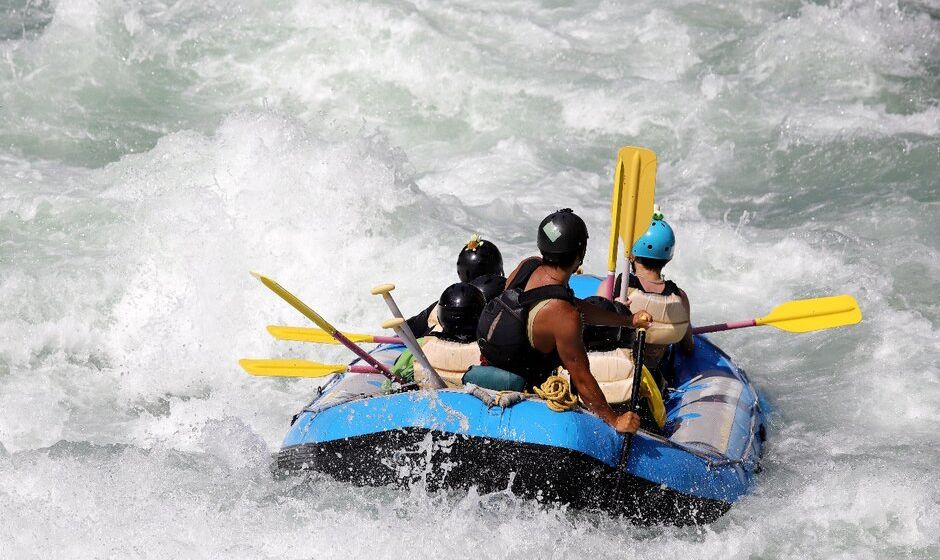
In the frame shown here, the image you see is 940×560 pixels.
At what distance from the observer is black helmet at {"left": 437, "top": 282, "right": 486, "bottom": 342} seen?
5.16 metres

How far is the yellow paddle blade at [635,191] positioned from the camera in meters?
6.03

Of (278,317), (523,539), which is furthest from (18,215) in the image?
(523,539)

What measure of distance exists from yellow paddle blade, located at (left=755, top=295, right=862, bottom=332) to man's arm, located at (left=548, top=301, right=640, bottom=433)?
1.89 metres

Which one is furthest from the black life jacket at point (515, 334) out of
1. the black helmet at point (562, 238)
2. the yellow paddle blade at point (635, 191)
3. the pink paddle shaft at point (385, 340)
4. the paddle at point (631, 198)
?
the pink paddle shaft at point (385, 340)

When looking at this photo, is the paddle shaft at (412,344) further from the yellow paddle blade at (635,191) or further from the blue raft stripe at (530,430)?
the yellow paddle blade at (635,191)

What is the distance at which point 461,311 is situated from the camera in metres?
5.16

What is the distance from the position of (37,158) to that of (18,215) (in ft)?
5.89

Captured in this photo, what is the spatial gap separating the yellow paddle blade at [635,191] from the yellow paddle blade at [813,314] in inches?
34.6

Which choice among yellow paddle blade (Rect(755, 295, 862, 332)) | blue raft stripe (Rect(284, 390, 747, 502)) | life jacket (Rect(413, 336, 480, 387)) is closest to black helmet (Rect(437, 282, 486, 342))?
life jacket (Rect(413, 336, 480, 387))

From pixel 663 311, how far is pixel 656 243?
13.6 inches

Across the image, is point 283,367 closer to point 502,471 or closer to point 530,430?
point 502,471

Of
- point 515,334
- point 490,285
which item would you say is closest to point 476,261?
point 490,285

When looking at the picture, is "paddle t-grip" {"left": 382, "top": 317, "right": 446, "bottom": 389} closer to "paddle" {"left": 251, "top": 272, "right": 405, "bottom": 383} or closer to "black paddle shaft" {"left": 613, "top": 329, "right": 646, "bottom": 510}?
"paddle" {"left": 251, "top": 272, "right": 405, "bottom": 383}

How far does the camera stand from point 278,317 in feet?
27.7
